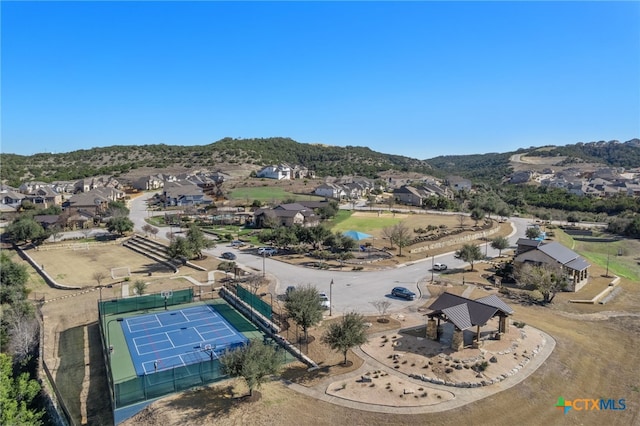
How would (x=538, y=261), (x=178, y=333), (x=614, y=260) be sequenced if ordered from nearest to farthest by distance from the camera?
1. (x=178, y=333)
2. (x=538, y=261)
3. (x=614, y=260)

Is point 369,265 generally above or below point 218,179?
below

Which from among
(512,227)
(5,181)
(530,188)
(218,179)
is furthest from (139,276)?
(530,188)

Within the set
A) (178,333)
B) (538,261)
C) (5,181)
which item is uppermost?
(5,181)

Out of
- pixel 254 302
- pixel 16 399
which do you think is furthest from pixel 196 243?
pixel 16 399

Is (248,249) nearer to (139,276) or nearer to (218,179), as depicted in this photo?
(139,276)

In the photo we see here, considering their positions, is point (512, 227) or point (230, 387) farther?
point (512, 227)

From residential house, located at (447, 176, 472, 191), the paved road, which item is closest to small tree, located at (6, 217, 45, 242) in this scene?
the paved road

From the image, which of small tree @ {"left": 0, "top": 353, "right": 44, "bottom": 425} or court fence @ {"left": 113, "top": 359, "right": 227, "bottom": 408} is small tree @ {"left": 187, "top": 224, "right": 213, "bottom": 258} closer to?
small tree @ {"left": 0, "top": 353, "right": 44, "bottom": 425}
